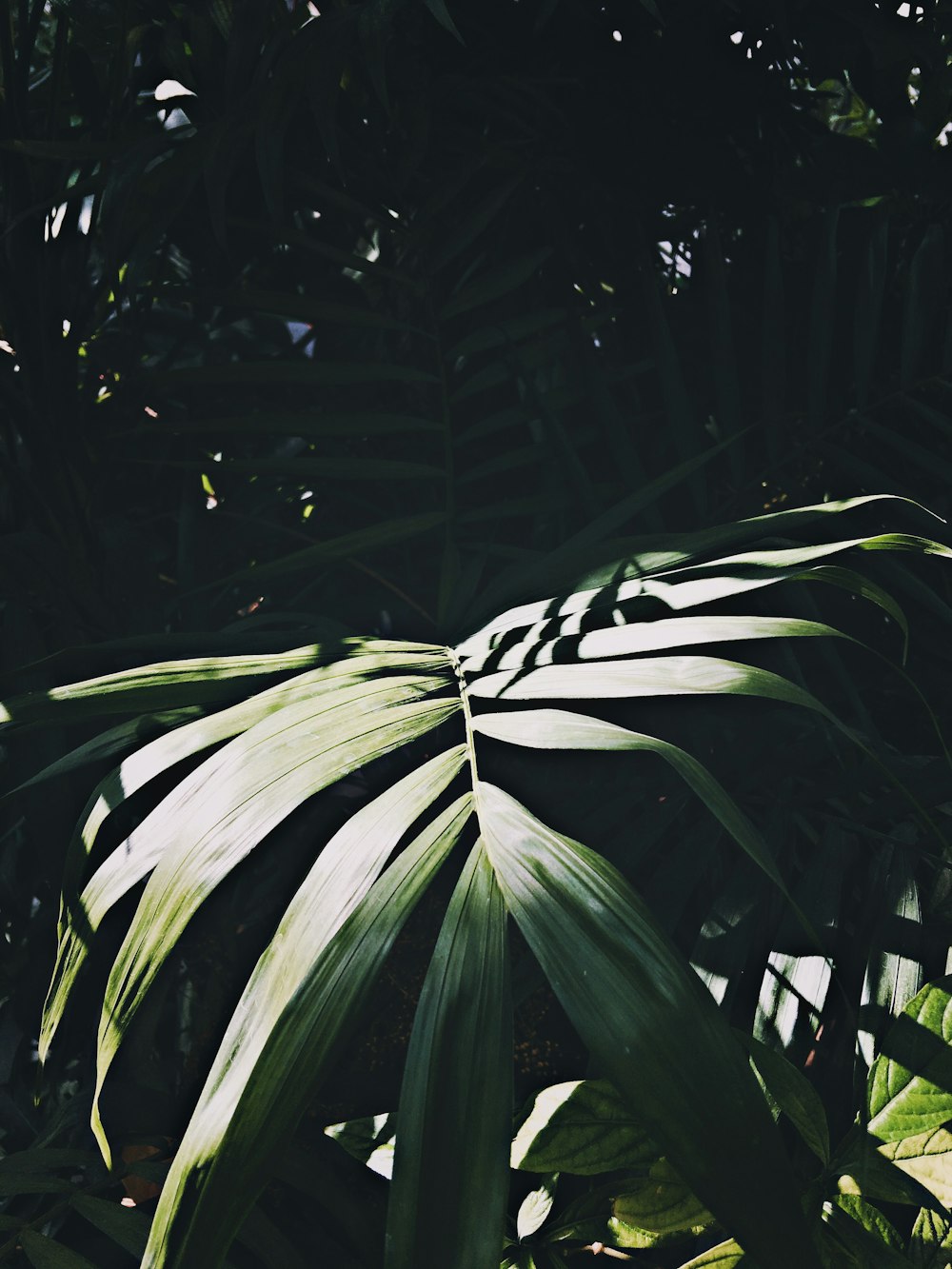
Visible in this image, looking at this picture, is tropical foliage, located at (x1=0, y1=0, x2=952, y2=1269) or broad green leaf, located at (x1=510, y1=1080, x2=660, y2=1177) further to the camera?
broad green leaf, located at (x1=510, y1=1080, x2=660, y2=1177)

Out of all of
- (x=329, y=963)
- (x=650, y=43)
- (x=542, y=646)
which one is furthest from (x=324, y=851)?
(x=650, y=43)

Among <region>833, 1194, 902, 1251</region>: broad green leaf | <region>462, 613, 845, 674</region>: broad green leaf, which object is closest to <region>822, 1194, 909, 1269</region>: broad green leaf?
<region>833, 1194, 902, 1251</region>: broad green leaf

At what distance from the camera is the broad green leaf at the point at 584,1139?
325 mm

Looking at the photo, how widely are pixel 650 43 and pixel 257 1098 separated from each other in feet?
2.29

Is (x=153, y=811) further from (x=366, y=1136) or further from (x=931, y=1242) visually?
(x=931, y=1242)

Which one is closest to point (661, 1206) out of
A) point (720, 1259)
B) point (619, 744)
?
point (720, 1259)

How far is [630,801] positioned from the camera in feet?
1.57

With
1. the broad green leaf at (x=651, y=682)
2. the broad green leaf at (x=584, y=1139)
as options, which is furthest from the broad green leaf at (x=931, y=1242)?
the broad green leaf at (x=651, y=682)

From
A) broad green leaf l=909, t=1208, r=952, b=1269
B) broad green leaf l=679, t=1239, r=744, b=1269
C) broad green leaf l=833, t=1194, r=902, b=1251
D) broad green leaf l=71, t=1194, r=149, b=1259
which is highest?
broad green leaf l=71, t=1194, r=149, b=1259

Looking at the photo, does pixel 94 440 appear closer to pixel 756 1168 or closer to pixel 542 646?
pixel 542 646

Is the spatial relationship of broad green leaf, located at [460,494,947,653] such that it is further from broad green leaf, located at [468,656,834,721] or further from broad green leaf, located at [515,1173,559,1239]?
broad green leaf, located at [515,1173,559,1239]

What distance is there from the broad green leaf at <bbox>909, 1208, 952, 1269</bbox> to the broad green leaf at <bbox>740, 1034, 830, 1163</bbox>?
0.05 meters

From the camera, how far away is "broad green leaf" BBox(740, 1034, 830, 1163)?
323 mm

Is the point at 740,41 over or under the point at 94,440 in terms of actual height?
over
